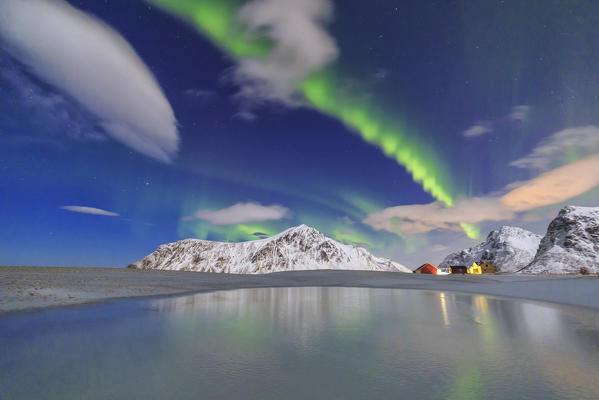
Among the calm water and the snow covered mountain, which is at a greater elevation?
the snow covered mountain

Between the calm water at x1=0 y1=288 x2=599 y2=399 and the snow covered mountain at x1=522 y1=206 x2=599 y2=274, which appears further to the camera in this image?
the snow covered mountain at x1=522 y1=206 x2=599 y2=274

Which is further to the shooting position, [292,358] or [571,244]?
[571,244]

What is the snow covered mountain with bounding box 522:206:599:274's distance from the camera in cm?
7469

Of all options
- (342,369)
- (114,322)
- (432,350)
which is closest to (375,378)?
(342,369)

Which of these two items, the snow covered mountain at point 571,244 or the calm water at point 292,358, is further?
the snow covered mountain at point 571,244

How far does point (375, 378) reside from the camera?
564 centimetres

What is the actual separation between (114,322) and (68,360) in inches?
196

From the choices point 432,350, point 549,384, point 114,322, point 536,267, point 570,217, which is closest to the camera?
point 549,384

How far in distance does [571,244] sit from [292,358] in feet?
347

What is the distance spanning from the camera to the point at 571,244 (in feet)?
267

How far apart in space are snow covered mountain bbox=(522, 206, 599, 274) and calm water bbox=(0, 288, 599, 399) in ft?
277

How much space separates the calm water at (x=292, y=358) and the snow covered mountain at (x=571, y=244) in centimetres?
8456

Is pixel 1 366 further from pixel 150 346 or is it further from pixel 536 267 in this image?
pixel 536 267

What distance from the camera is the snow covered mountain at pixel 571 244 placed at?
7469 cm
